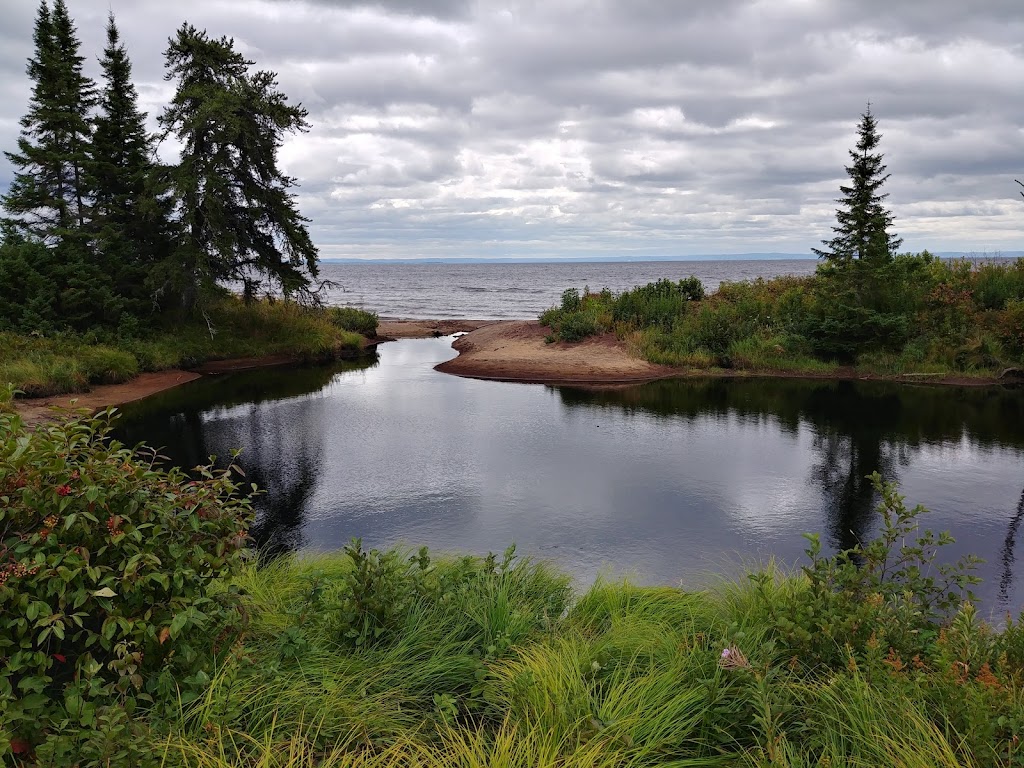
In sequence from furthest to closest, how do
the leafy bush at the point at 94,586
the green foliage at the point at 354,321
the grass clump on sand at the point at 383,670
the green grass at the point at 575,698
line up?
1. the green foliage at the point at 354,321
2. the green grass at the point at 575,698
3. the grass clump on sand at the point at 383,670
4. the leafy bush at the point at 94,586

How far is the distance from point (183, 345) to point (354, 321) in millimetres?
10659

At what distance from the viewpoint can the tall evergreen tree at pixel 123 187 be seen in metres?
22.8

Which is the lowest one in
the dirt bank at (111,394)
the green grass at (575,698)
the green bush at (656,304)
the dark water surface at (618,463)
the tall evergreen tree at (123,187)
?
the dark water surface at (618,463)

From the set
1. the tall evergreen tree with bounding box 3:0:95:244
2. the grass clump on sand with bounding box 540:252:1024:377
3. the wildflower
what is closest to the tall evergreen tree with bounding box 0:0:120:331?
the tall evergreen tree with bounding box 3:0:95:244

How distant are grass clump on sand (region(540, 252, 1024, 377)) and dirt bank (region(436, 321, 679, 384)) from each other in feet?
2.60

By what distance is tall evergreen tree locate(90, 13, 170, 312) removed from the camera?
74.9 ft

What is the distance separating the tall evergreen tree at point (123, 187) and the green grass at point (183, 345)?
217 cm

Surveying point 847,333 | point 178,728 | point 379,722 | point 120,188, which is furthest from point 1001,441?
point 120,188

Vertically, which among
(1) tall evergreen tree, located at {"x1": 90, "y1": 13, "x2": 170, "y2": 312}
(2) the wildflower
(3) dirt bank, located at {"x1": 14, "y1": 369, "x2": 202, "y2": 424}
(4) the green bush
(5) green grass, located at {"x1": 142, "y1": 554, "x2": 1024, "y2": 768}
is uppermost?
(1) tall evergreen tree, located at {"x1": 90, "y1": 13, "x2": 170, "y2": 312}

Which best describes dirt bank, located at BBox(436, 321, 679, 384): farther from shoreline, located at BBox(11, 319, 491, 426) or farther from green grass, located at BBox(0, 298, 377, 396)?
shoreline, located at BBox(11, 319, 491, 426)

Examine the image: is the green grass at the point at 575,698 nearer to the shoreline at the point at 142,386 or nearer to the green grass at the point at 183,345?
the shoreline at the point at 142,386

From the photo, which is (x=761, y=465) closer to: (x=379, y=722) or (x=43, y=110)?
(x=379, y=722)

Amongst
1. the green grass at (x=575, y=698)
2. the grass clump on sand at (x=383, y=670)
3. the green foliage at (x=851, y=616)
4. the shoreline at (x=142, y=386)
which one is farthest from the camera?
the shoreline at (x=142, y=386)

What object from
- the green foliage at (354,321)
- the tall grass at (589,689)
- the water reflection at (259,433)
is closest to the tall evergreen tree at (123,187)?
the water reflection at (259,433)
